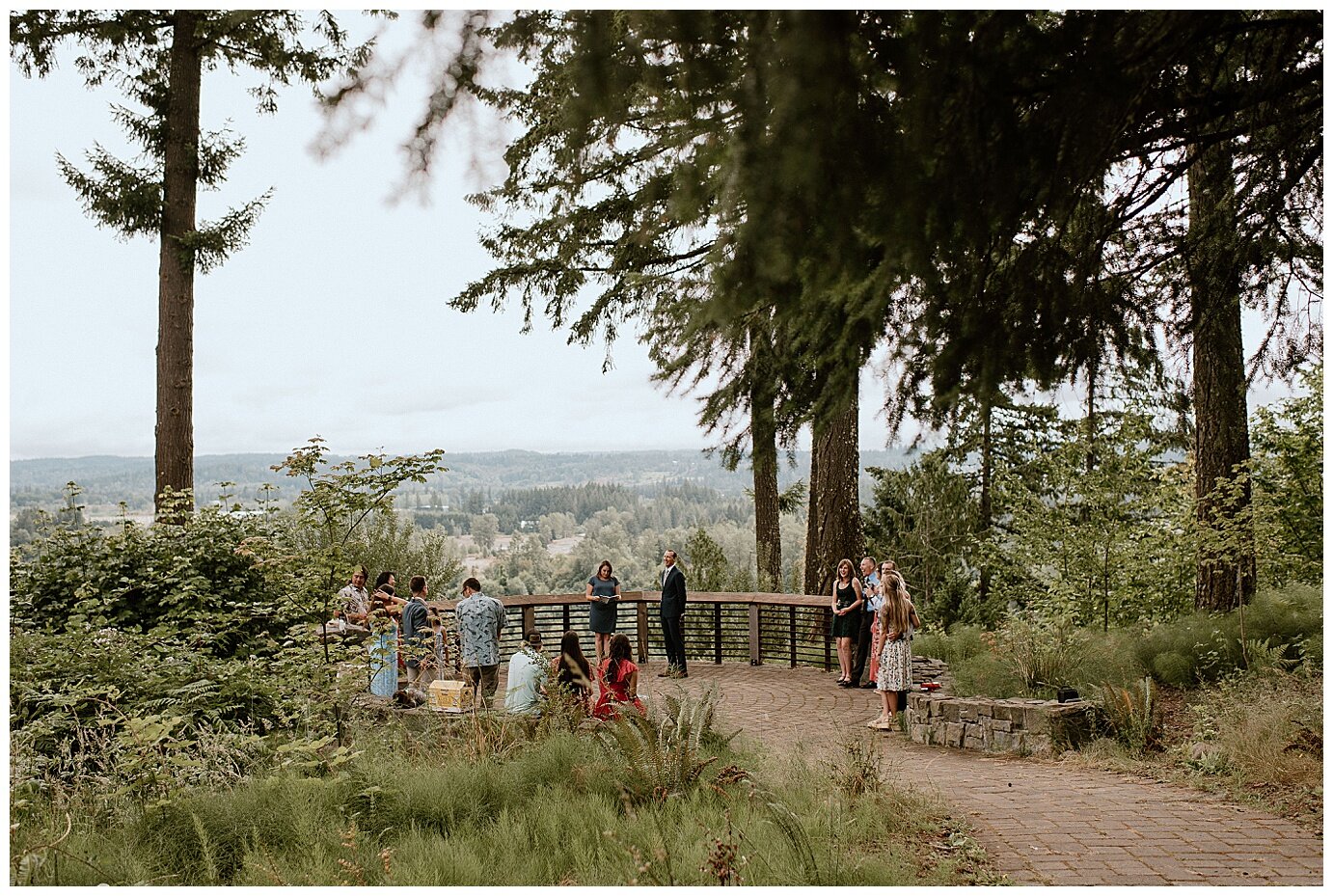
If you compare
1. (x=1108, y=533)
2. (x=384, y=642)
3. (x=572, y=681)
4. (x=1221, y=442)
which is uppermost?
(x=1221, y=442)

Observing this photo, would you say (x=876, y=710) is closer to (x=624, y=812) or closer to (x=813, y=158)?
(x=624, y=812)

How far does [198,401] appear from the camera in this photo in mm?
11844

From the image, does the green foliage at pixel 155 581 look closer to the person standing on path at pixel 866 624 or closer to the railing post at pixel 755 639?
the person standing on path at pixel 866 624

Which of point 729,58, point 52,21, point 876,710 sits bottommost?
point 876,710

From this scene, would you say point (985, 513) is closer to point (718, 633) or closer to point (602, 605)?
Answer: point (718, 633)

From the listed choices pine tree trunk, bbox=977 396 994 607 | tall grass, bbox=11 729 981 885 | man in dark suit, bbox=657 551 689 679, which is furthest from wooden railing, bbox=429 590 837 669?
tall grass, bbox=11 729 981 885

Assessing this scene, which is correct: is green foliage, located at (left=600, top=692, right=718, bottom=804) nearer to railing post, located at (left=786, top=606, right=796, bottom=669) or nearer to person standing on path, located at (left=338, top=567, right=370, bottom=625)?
person standing on path, located at (left=338, top=567, right=370, bottom=625)

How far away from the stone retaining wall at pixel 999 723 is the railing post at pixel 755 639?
14.0ft

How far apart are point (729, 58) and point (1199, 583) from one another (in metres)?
9.62

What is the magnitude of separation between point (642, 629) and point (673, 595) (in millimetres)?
1920

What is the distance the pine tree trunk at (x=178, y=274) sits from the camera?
1079 centimetres

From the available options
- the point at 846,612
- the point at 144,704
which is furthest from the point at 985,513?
the point at 144,704

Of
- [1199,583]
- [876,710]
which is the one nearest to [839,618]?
[876,710]

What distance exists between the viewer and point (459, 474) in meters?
28.1
